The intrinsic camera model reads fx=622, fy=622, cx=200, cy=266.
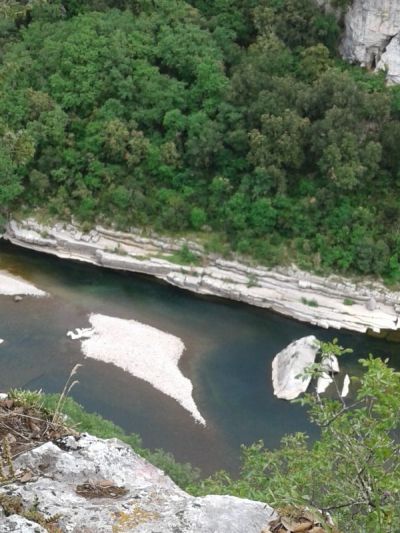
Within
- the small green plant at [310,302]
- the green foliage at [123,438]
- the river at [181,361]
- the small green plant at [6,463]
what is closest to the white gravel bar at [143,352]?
the river at [181,361]

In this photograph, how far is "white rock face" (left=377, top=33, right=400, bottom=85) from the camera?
105 ft

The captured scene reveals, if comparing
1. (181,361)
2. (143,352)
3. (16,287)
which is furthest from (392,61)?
(16,287)

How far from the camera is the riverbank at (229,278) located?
29.1m

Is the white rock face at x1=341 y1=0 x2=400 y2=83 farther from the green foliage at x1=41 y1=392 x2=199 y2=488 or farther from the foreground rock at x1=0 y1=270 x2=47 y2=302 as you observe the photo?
the green foliage at x1=41 y1=392 x2=199 y2=488

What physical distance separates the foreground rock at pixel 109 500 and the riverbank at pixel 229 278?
22.3 metres

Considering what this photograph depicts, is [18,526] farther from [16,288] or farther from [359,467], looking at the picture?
[16,288]

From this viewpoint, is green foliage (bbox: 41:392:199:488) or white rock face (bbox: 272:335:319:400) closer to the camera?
green foliage (bbox: 41:392:199:488)

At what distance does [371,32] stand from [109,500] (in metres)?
31.3

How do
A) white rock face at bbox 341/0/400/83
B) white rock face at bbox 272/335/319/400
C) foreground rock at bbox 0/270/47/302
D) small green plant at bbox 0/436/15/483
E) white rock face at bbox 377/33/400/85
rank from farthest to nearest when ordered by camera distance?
white rock face at bbox 377/33/400/85, white rock face at bbox 341/0/400/83, foreground rock at bbox 0/270/47/302, white rock face at bbox 272/335/319/400, small green plant at bbox 0/436/15/483

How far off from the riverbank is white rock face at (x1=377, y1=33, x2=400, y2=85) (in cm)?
1106

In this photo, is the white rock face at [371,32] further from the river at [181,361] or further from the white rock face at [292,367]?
the white rock face at [292,367]

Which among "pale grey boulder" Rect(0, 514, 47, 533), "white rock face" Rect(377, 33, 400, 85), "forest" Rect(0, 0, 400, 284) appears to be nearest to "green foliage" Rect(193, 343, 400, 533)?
"pale grey boulder" Rect(0, 514, 47, 533)

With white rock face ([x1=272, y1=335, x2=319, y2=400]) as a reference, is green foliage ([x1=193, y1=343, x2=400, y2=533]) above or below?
above

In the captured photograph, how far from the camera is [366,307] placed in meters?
29.2
